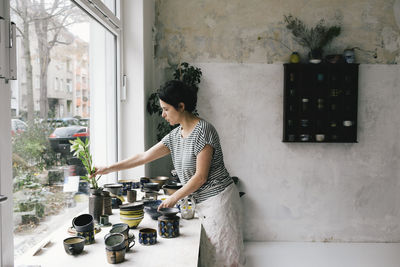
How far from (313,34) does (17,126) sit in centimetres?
330

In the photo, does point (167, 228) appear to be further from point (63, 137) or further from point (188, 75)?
point (188, 75)

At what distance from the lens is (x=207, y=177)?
218cm

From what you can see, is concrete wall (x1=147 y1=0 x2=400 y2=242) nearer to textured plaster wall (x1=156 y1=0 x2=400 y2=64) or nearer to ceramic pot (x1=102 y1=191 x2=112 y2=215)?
textured plaster wall (x1=156 y1=0 x2=400 y2=64)

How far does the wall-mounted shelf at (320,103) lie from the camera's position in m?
3.98

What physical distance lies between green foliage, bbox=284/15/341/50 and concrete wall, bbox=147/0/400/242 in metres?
0.08

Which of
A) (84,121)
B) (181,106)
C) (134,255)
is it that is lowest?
(134,255)

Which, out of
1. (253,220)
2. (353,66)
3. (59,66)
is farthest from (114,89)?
(353,66)

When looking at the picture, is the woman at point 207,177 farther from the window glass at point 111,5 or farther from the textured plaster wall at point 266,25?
the textured plaster wall at point 266,25

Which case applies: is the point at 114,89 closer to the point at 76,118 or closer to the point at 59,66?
the point at 76,118

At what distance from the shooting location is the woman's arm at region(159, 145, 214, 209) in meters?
2.06

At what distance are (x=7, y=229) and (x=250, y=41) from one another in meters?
3.35

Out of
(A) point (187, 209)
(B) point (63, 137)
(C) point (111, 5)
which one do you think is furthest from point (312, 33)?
(B) point (63, 137)

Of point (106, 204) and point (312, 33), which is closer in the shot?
point (106, 204)

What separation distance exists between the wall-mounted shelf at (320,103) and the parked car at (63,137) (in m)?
2.42
